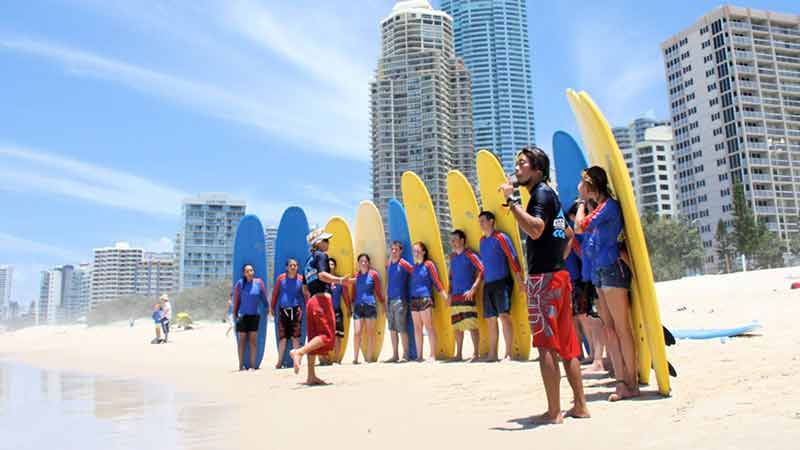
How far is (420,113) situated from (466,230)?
80072 mm

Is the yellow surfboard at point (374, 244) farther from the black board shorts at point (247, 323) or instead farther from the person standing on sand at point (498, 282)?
the person standing on sand at point (498, 282)

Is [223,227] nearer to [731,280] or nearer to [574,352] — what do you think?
[731,280]

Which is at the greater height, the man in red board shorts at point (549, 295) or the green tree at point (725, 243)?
the green tree at point (725, 243)

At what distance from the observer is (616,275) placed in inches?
159

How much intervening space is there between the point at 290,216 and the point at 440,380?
4.52 meters

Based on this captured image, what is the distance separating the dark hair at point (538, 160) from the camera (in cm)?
356

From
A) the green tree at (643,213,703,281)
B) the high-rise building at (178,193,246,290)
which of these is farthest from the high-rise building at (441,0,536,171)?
the green tree at (643,213,703,281)

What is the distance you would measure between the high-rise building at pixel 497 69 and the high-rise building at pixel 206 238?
66.2 meters

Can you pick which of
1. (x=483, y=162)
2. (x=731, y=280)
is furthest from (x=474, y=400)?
(x=731, y=280)

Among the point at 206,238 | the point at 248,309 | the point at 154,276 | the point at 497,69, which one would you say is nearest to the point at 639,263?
the point at 248,309

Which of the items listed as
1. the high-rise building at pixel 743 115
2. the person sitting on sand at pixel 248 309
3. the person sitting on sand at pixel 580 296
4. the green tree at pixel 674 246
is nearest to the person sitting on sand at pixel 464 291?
the person sitting on sand at pixel 580 296

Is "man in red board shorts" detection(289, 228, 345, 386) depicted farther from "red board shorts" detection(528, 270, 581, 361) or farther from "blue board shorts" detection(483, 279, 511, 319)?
"red board shorts" detection(528, 270, 581, 361)

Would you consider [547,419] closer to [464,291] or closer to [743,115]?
[464,291]

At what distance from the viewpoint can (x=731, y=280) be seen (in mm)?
20875
